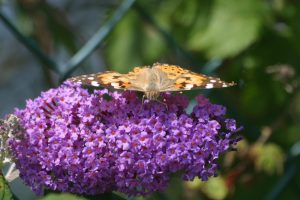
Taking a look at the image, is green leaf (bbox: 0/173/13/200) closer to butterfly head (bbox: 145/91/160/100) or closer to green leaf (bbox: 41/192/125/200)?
green leaf (bbox: 41/192/125/200)

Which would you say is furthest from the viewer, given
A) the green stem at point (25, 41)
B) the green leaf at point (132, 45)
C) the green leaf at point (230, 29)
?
the green leaf at point (132, 45)

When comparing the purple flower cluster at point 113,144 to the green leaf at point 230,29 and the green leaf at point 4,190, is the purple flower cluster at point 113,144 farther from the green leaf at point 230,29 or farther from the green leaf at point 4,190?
the green leaf at point 230,29

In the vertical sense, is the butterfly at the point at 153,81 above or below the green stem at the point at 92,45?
below

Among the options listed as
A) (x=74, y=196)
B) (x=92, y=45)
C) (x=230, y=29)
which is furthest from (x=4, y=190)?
(x=230, y=29)

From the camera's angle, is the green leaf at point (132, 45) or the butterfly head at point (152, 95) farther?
the green leaf at point (132, 45)

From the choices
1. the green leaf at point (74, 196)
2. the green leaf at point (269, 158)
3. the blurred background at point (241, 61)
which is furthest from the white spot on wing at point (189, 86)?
the green leaf at point (269, 158)

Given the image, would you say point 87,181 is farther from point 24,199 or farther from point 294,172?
point 24,199

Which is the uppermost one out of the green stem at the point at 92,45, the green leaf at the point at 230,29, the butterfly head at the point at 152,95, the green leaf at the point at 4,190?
the green leaf at the point at 230,29
